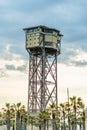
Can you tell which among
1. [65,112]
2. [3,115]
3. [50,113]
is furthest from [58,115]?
[3,115]

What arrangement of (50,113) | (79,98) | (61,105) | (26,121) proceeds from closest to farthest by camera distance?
1. (79,98)
2. (61,105)
3. (50,113)
4. (26,121)

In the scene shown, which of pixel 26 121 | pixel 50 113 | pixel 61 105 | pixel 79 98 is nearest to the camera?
pixel 79 98

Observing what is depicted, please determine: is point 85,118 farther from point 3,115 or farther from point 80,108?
point 3,115

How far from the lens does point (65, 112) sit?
14962 centimetres

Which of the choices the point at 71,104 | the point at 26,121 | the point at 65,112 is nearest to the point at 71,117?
the point at 65,112

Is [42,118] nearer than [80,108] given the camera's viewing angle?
No

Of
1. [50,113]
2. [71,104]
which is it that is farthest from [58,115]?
[71,104]

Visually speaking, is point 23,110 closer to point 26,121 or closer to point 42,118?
point 42,118

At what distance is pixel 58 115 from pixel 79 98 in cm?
3240

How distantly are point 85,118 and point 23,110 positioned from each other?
3110cm

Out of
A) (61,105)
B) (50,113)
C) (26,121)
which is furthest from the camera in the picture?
(26,121)

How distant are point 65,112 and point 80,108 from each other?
16225mm

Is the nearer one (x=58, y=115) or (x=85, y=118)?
(x=85, y=118)

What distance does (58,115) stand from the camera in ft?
533
